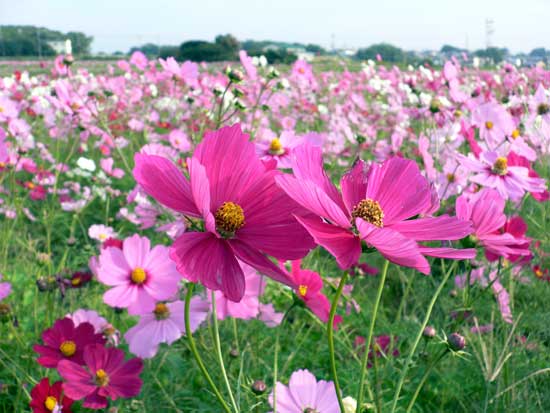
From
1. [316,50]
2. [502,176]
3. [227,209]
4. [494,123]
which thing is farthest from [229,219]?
[316,50]

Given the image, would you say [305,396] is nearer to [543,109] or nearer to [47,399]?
[47,399]

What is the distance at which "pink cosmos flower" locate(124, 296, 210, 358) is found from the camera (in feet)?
2.61

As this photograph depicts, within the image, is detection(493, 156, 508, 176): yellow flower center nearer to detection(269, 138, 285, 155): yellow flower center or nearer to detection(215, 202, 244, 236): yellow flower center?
detection(269, 138, 285, 155): yellow flower center

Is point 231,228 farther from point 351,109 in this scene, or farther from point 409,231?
point 351,109

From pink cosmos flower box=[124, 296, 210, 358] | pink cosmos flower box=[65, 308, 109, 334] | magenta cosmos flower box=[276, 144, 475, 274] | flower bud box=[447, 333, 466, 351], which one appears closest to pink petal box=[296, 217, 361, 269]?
magenta cosmos flower box=[276, 144, 475, 274]

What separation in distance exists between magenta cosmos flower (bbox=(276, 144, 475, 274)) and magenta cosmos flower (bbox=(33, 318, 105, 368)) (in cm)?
54

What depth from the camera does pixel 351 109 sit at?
3844 millimetres

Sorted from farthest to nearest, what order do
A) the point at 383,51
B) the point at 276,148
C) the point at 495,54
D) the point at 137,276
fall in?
the point at 383,51 < the point at 495,54 < the point at 276,148 < the point at 137,276

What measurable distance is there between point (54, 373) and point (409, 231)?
0.93 m

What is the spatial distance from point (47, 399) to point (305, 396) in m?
0.39

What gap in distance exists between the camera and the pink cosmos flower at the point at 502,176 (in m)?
0.98

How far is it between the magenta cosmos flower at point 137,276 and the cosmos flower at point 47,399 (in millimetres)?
176

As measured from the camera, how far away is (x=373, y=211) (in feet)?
1.45

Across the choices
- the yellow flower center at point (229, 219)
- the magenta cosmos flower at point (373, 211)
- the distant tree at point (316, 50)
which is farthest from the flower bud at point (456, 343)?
the distant tree at point (316, 50)
